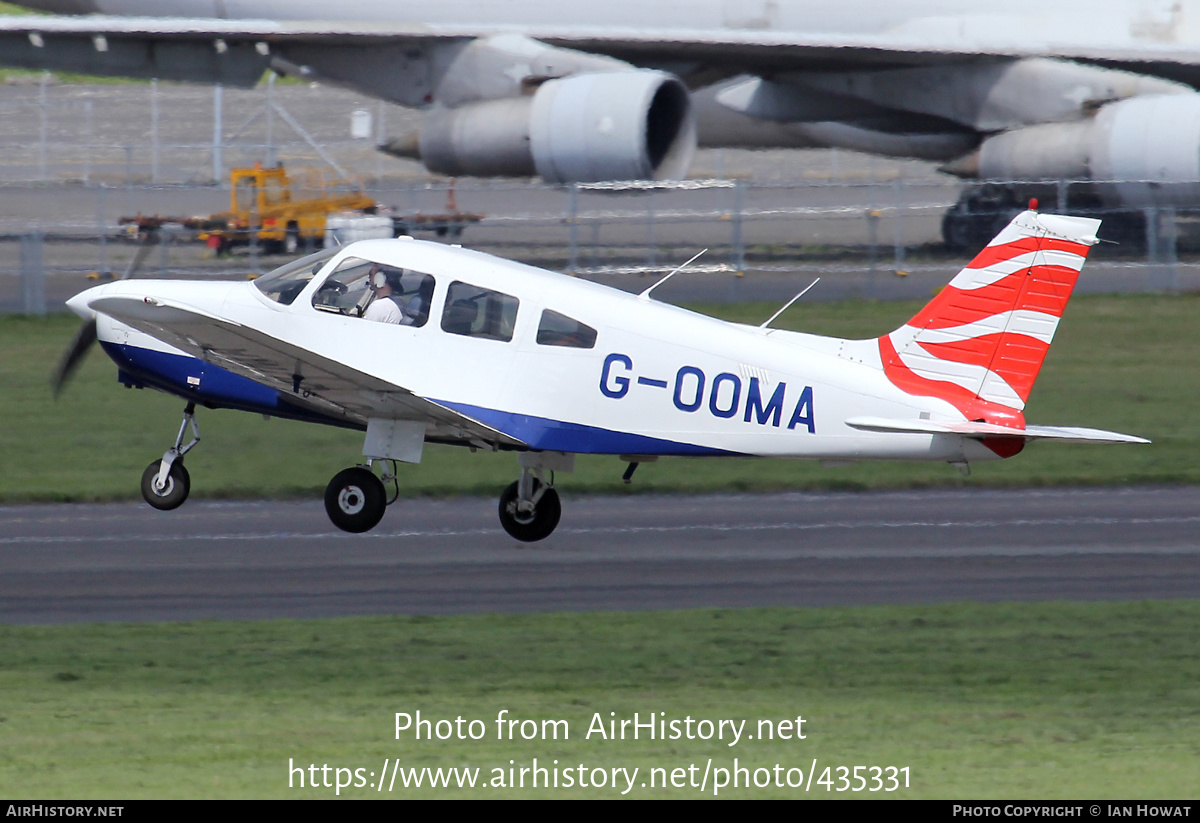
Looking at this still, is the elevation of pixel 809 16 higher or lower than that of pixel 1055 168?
higher

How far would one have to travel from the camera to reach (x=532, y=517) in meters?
14.2

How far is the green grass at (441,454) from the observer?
1750 centimetres

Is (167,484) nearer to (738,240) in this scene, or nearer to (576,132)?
(576,132)

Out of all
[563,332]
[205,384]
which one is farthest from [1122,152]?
[205,384]

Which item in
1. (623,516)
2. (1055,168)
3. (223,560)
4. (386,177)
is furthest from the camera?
(386,177)

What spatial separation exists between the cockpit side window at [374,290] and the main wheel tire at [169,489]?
238 centimetres

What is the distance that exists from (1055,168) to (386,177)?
30.5 meters

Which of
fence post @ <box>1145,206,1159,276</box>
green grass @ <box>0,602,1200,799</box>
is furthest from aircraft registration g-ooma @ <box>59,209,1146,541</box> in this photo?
fence post @ <box>1145,206,1159,276</box>

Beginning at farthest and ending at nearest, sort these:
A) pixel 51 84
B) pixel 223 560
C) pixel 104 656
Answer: pixel 51 84
pixel 223 560
pixel 104 656

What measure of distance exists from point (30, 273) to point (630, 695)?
23.1 m

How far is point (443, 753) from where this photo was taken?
880cm

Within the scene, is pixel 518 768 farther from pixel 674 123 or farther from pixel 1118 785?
pixel 674 123

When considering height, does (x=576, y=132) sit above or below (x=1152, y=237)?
above
